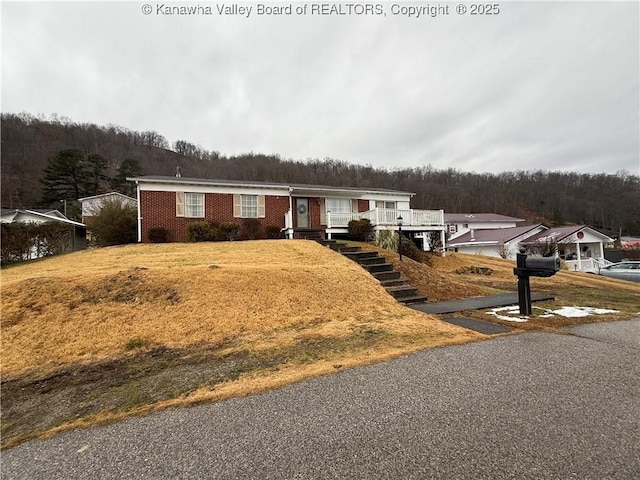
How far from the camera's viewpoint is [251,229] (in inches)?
656

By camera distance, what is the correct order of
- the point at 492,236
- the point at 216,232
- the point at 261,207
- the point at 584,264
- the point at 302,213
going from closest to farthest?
the point at 216,232
the point at 261,207
the point at 302,213
the point at 584,264
the point at 492,236

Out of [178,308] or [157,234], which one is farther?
[157,234]

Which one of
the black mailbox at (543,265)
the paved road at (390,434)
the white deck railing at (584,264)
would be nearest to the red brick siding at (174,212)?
the black mailbox at (543,265)

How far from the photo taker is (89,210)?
105 ft

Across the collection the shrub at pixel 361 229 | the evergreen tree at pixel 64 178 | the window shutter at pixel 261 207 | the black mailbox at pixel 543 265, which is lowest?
the black mailbox at pixel 543 265

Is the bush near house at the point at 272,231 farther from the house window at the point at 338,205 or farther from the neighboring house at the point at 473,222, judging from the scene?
the neighboring house at the point at 473,222

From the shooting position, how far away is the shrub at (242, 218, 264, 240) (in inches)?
653

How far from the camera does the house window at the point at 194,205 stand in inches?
631

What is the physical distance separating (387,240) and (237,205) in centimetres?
802

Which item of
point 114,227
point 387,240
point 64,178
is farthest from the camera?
point 64,178

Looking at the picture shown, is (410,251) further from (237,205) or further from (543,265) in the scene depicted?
(543,265)

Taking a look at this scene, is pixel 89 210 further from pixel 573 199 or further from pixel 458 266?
pixel 573 199

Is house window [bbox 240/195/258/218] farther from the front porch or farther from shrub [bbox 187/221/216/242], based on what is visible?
shrub [bbox 187/221/216/242]

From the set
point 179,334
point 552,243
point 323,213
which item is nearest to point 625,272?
point 552,243
